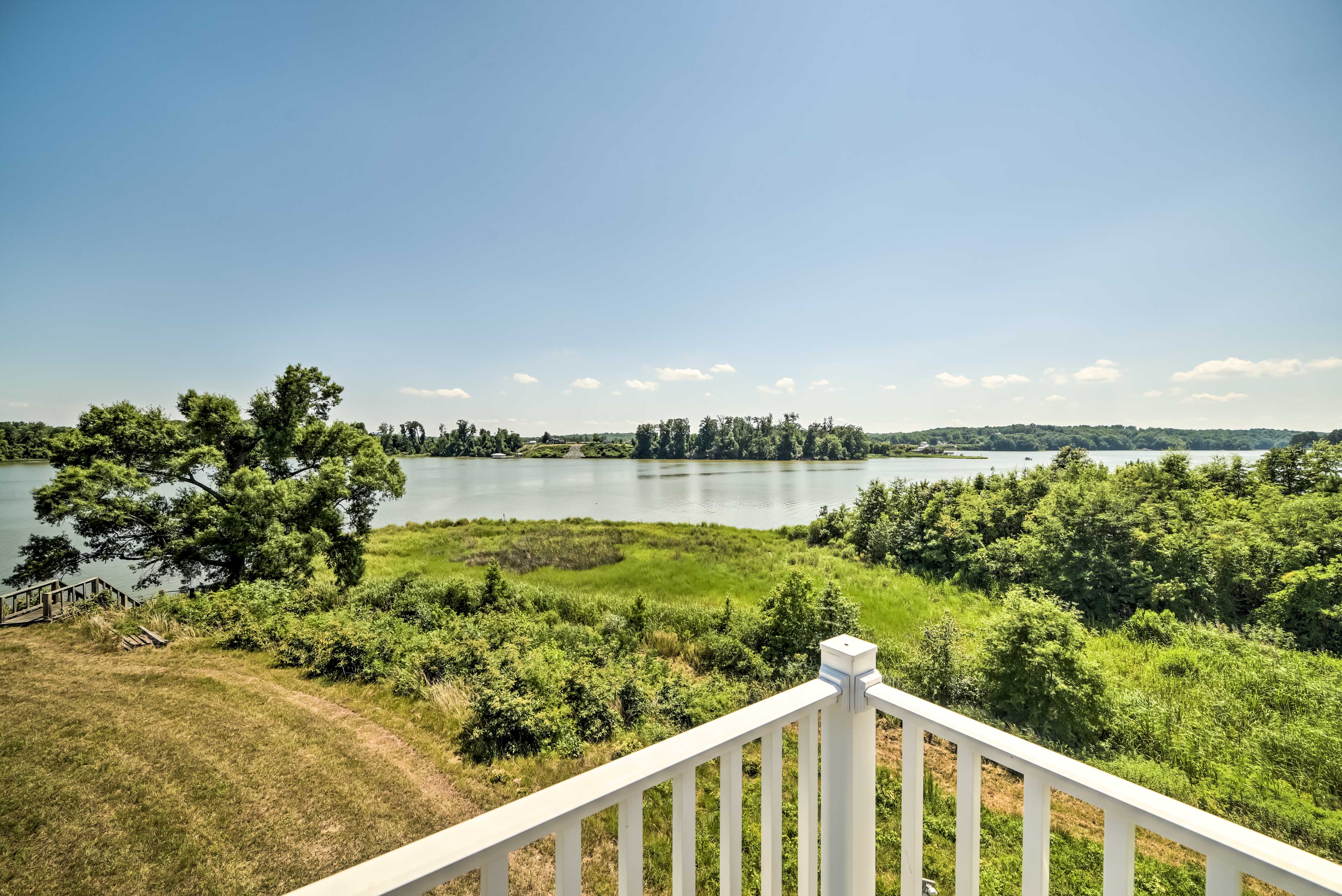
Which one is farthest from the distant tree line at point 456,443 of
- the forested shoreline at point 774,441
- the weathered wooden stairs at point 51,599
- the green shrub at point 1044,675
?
the green shrub at point 1044,675

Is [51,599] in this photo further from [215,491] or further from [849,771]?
[849,771]

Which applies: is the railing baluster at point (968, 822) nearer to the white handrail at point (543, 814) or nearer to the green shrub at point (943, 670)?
the white handrail at point (543, 814)

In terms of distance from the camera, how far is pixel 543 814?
29.2 inches

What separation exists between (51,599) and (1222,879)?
1352 centimetres

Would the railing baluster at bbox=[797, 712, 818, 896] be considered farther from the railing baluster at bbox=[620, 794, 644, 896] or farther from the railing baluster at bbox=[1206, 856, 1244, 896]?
the railing baluster at bbox=[1206, 856, 1244, 896]

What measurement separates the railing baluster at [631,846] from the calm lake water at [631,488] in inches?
437

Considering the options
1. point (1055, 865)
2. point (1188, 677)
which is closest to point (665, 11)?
point (1055, 865)

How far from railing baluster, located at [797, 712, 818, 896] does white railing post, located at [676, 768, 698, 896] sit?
29 cm

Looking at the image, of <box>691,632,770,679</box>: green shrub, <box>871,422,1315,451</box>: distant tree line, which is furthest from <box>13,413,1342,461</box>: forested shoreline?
<box>691,632,770,679</box>: green shrub

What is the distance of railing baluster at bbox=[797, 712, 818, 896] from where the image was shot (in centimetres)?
113

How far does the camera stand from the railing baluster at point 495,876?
0.69 meters

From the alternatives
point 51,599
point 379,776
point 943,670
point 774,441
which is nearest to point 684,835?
point 379,776

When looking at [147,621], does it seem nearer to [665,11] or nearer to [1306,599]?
[665,11]

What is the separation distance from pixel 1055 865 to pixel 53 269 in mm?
15521
